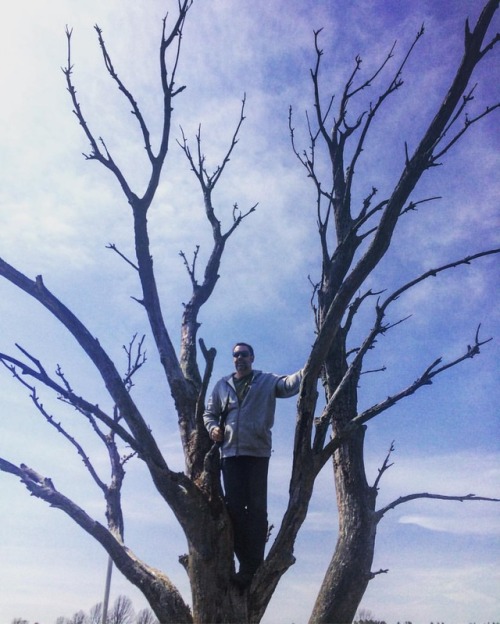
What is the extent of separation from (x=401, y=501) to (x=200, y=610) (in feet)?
7.14

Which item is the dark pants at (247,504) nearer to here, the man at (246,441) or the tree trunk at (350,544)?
the man at (246,441)

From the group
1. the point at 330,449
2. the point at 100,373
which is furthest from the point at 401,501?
the point at 100,373

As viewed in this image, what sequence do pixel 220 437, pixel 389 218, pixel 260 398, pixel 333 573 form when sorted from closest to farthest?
pixel 389 218 < pixel 220 437 < pixel 260 398 < pixel 333 573

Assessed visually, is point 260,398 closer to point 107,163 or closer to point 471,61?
point 107,163

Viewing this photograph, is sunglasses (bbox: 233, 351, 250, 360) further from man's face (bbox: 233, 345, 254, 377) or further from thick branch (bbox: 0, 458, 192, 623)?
thick branch (bbox: 0, 458, 192, 623)

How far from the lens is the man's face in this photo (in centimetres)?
400

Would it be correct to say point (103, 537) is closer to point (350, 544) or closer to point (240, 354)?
point (240, 354)

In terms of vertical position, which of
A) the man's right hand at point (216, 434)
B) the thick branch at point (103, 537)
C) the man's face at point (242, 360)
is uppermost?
the man's face at point (242, 360)

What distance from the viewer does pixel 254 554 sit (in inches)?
121

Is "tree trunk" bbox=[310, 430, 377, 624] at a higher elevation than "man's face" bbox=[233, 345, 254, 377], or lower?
lower

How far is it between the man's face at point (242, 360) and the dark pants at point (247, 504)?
0.74 meters

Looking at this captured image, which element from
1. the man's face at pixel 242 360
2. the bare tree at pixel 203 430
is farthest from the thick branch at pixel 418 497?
the man's face at pixel 242 360

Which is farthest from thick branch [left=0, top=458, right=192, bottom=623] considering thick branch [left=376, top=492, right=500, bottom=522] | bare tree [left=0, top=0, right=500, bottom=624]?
thick branch [left=376, top=492, right=500, bottom=522]

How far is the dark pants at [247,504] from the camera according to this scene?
3.09m
